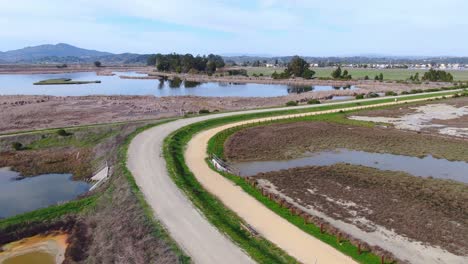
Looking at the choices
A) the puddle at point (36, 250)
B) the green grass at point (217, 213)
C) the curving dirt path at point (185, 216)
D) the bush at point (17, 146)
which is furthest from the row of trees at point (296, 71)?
the puddle at point (36, 250)

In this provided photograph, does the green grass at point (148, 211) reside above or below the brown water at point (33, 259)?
above

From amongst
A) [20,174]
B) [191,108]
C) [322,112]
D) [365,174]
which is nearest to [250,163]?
[365,174]

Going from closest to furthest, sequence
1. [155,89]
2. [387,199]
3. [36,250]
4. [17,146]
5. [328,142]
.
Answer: [36,250] < [387,199] < [17,146] < [328,142] < [155,89]

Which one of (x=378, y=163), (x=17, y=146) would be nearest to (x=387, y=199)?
(x=378, y=163)

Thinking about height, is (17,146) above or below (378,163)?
above

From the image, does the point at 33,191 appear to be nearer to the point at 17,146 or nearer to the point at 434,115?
the point at 17,146

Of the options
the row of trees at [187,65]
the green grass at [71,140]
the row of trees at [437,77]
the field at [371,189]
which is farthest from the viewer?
the row of trees at [187,65]

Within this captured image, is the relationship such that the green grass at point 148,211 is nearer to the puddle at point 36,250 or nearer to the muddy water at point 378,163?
the puddle at point 36,250

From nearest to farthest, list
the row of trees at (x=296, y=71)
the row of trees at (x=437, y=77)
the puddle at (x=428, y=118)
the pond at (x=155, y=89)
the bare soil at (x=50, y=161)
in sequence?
the bare soil at (x=50, y=161), the puddle at (x=428, y=118), the pond at (x=155, y=89), the row of trees at (x=437, y=77), the row of trees at (x=296, y=71)
